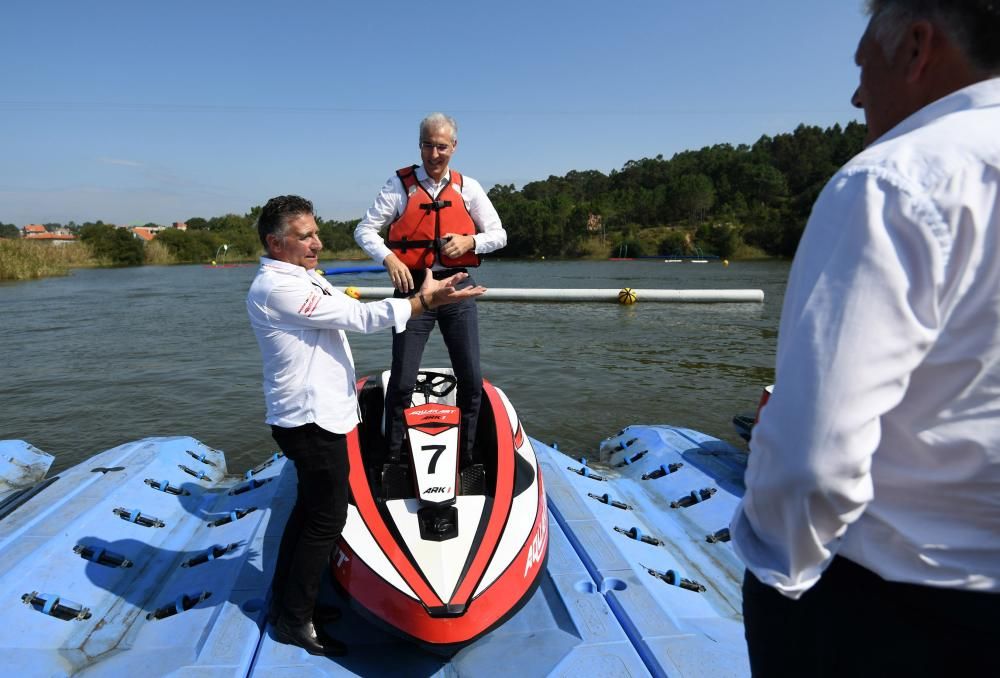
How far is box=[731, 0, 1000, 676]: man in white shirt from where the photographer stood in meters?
0.79

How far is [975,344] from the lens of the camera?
2.69 ft

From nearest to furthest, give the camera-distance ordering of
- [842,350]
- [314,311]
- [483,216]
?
[842,350] → [314,311] → [483,216]

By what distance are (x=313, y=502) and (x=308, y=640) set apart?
0.63m

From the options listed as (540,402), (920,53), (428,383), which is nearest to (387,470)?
(428,383)

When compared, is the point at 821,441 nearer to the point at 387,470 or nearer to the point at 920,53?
the point at 920,53

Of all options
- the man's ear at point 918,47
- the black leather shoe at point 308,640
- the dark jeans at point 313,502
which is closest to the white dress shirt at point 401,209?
the dark jeans at point 313,502

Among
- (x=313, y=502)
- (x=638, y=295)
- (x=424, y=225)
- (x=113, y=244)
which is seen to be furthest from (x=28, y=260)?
(x=313, y=502)

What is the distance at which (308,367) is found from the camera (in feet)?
8.09

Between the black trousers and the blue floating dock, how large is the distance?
1705mm

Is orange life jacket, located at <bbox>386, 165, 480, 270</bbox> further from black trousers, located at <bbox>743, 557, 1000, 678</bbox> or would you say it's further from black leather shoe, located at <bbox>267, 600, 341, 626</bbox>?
black trousers, located at <bbox>743, 557, 1000, 678</bbox>

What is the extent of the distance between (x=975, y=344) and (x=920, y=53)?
0.46 m

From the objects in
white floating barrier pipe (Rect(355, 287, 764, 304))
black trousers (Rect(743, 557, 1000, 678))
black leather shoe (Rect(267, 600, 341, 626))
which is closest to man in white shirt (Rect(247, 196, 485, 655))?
black leather shoe (Rect(267, 600, 341, 626))

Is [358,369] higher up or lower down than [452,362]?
lower down

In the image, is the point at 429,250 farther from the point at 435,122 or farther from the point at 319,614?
the point at 319,614
